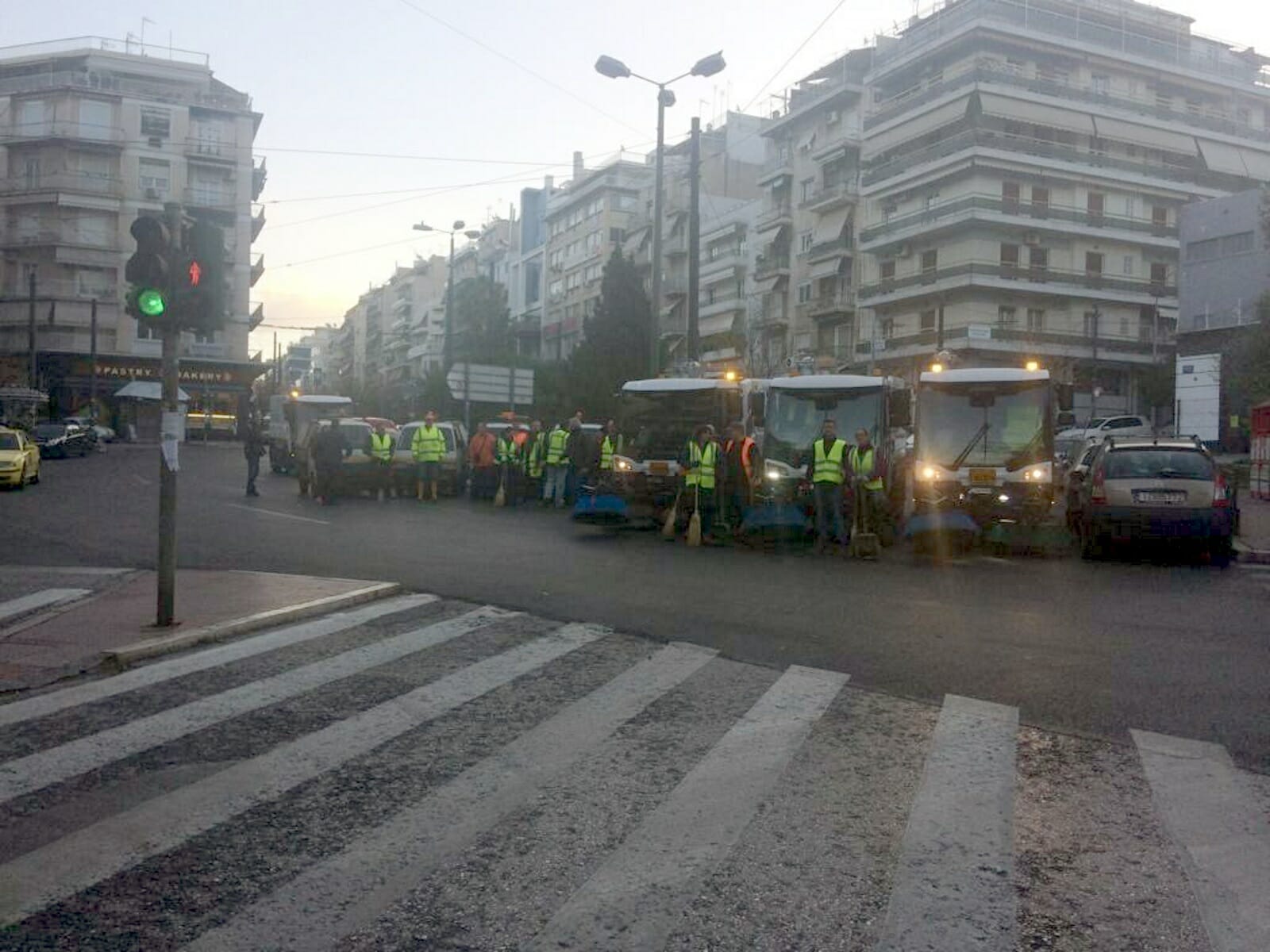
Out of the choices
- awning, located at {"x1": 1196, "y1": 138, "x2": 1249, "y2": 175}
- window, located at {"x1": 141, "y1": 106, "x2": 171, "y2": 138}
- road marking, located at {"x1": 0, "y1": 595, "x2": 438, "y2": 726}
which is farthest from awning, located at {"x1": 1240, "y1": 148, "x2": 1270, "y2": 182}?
road marking, located at {"x1": 0, "y1": 595, "x2": 438, "y2": 726}

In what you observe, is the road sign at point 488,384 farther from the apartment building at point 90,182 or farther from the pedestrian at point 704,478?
the apartment building at point 90,182

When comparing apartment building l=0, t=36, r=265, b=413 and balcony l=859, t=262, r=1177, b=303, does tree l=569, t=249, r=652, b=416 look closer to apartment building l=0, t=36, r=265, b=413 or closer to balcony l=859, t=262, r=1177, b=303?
balcony l=859, t=262, r=1177, b=303

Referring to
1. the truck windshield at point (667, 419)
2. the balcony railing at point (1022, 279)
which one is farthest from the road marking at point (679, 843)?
the balcony railing at point (1022, 279)

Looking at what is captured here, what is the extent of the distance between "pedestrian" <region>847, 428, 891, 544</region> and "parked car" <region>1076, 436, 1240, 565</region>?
2674 millimetres

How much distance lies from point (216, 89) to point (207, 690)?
69.5 m

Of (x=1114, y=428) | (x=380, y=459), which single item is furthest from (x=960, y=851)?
(x=1114, y=428)

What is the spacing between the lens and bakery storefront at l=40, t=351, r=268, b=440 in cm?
6394

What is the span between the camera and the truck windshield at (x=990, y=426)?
683 inches

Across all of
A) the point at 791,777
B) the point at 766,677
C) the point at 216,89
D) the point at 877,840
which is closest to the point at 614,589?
the point at 766,677

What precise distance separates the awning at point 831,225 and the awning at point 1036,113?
9915 millimetres

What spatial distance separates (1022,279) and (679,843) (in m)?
52.7

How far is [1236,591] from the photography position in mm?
12398

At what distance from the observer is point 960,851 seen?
4512 millimetres

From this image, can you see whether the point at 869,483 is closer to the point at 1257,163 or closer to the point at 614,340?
the point at 614,340
